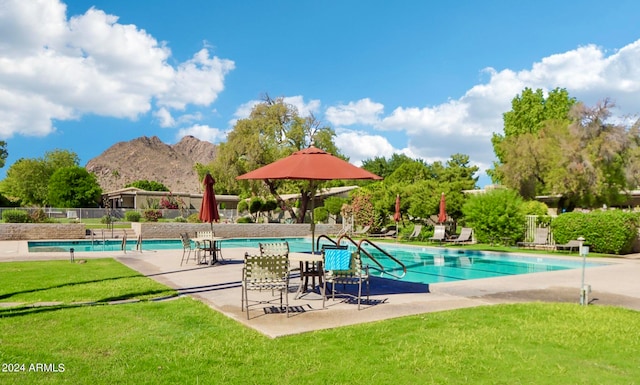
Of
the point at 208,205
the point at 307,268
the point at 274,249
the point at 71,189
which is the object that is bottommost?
the point at 307,268

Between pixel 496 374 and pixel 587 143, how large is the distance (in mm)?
30948

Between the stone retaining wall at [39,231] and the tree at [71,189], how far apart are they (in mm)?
23991

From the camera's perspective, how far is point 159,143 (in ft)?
591

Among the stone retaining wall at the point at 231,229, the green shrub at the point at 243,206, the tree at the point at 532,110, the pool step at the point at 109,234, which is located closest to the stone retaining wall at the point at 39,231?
the pool step at the point at 109,234

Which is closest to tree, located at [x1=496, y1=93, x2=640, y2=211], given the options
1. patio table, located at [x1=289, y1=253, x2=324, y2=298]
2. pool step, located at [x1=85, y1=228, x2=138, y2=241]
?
pool step, located at [x1=85, y1=228, x2=138, y2=241]

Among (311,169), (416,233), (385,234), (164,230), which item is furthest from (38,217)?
(311,169)

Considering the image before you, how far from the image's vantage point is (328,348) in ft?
16.0

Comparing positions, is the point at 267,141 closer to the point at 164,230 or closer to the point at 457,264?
the point at 164,230

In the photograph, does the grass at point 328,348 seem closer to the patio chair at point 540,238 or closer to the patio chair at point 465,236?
the patio chair at point 540,238

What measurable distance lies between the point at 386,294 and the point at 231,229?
75.6 feet

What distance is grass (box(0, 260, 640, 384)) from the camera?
4.12 meters

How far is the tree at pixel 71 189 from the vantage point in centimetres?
4709

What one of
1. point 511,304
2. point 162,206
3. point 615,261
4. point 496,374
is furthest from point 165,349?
point 162,206

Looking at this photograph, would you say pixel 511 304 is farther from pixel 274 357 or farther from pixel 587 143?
pixel 587 143
